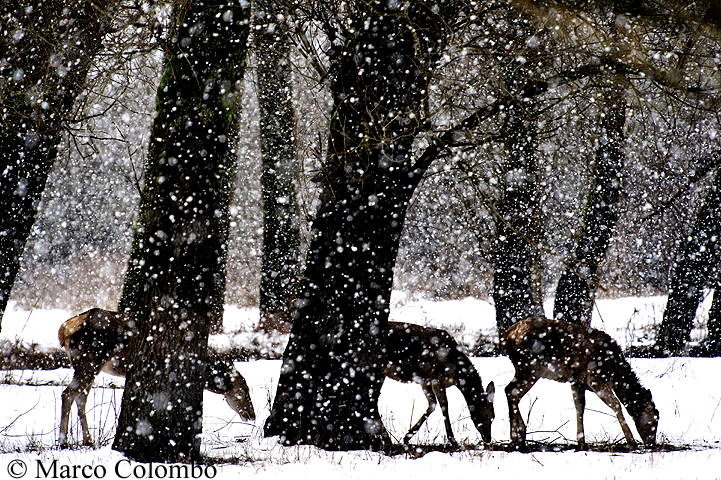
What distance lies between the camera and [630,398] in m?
8.23

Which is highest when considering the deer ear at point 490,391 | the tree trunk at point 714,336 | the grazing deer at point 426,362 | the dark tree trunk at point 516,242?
the dark tree trunk at point 516,242

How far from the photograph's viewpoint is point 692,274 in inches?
493

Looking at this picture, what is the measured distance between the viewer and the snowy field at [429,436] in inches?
Answer: 229

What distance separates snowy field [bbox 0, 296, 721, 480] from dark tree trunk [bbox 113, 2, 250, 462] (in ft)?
1.32

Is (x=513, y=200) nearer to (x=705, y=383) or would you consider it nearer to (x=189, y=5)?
(x=705, y=383)

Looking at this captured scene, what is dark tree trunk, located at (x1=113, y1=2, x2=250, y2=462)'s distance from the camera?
5910 mm

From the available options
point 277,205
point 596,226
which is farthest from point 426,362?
point 277,205

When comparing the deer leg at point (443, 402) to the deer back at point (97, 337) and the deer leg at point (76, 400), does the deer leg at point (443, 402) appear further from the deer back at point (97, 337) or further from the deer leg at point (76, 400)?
the deer leg at point (76, 400)

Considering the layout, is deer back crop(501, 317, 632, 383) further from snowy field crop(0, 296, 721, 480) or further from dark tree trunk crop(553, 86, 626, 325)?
dark tree trunk crop(553, 86, 626, 325)

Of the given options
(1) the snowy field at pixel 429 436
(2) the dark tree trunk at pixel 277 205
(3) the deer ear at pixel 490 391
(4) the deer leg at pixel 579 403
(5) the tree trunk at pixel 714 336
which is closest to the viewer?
(1) the snowy field at pixel 429 436

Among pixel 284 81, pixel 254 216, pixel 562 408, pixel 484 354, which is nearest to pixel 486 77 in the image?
pixel 562 408

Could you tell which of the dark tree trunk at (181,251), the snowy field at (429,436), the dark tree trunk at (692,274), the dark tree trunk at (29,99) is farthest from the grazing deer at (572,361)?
the dark tree trunk at (29,99)

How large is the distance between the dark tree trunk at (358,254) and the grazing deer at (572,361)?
8.07ft

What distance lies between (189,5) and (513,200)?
6885 millimetres
